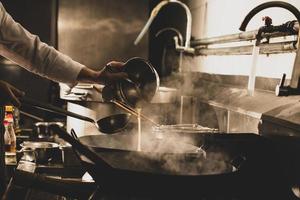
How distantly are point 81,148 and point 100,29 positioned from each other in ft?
11.9

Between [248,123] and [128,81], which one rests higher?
[128,81]

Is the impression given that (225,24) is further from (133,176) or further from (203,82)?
(133,176)

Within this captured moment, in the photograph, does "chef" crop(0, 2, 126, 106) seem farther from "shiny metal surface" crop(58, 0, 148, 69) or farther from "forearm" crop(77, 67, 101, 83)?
"shiny metal surface" crop(58, 0, 148, 69)

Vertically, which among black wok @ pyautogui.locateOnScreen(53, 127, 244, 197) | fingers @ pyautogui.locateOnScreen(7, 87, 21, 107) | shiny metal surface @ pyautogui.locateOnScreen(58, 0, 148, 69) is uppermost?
shiny metal surface @ pyautogui.locateOnScreen(58, 0, 148, 69)

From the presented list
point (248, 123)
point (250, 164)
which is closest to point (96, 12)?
point (248, 123)

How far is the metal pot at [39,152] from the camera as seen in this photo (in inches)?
96.1

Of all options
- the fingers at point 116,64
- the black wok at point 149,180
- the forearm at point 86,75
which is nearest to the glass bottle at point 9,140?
the forearm at point 86,75

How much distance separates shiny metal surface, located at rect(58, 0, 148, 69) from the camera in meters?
4.77

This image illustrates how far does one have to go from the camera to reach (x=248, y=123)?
2242 millimetres

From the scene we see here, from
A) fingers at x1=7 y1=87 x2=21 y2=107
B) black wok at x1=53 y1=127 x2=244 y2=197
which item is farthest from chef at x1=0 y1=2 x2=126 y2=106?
black wok at x1=53 y1=127 x2=244 y2=197

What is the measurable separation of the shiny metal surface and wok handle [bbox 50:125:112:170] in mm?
3548

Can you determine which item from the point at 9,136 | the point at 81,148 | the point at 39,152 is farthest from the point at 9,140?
the point at 81,148

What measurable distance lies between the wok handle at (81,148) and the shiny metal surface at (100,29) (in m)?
3.55

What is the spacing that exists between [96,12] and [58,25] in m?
0.45
